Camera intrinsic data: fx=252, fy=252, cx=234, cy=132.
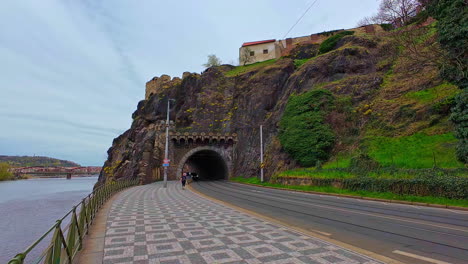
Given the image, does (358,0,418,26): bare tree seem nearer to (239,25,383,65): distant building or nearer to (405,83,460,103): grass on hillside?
(405,83,460,103): grass on hillside

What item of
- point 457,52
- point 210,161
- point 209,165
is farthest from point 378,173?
point 209,165

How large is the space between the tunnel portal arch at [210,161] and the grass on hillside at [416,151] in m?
24.8

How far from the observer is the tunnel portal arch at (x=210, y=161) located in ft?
139

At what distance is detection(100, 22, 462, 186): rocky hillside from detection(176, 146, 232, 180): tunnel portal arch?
2655 millimetres

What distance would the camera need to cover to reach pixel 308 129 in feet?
92.4

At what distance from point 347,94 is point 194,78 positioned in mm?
32775

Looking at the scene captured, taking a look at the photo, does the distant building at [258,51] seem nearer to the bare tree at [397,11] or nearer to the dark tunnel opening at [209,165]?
the dark tunnel opening at [209,165]

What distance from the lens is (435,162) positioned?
1573cm

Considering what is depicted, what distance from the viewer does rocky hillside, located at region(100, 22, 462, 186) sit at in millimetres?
20641

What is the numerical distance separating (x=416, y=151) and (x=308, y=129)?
11093mm

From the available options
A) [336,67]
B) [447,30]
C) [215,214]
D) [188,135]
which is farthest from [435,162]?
[188,135]

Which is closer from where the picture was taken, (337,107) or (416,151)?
→ (416,151)

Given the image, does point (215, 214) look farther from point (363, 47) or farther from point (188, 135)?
point (363, 47)

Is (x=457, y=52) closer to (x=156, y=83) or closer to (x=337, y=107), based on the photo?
(x=337, y=107)
